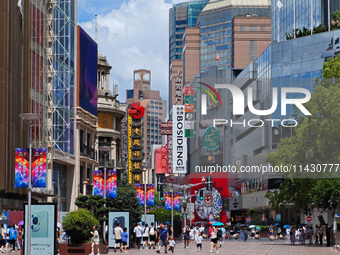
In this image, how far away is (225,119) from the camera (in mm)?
162125

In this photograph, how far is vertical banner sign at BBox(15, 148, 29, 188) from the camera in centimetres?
3950

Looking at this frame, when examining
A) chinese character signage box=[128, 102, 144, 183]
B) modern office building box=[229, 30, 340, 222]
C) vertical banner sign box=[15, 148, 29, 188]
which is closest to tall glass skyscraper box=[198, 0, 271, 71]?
chinese character signage box=[128, 102, 144, 183]

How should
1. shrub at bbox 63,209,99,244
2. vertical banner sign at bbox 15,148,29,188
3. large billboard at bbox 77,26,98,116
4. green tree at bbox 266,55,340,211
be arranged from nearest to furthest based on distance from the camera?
shrub at bbox 63,209,99,244 → vertical banner sign at bbox 15,148,29,188 → green tree at bbox 266,55,340,211 → large billboard at bbox 77,26,98,116

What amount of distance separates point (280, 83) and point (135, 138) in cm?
4141

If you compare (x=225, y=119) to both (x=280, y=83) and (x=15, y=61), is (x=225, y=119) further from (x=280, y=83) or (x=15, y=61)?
(x=15, y=61)

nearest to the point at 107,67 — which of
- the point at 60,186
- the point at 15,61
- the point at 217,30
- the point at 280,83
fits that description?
the point at 280,83

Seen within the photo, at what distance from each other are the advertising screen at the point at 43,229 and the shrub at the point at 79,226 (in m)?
4.98

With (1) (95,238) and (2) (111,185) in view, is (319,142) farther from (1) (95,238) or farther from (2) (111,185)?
(1) (95,238)

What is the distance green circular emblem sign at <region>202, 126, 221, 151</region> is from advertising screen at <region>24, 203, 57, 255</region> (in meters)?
143

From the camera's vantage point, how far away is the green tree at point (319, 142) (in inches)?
2003

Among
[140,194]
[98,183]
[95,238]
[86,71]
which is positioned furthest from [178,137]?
[95,238]

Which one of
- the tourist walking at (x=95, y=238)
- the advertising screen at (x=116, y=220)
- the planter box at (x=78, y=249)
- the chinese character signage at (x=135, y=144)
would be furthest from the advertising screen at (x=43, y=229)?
the chinese character signage at (x=135, y=144)

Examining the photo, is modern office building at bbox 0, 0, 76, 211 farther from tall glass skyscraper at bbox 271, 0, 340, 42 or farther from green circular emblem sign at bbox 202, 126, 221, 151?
green circular emblem sign at bbox 202, 126, 221, 151

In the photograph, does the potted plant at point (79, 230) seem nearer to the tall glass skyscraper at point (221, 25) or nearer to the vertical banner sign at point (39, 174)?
the vertical banner sign at point (39, 174)
